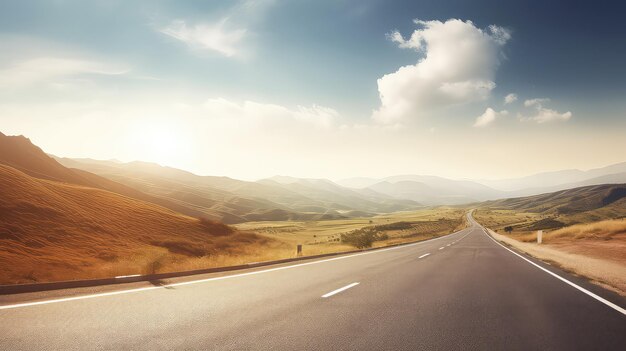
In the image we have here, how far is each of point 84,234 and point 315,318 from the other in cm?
2711

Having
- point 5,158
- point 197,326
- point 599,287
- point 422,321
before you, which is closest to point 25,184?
point 5,158

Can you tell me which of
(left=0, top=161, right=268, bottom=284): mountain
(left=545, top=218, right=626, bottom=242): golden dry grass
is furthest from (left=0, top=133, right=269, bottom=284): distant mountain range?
(left=545, top=218, right=626, bottom=242): golden dry grass

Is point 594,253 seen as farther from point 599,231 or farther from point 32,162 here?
point 32,162

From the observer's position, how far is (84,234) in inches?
1039

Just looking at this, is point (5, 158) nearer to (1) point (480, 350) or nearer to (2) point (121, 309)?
(2) point (121, 309)

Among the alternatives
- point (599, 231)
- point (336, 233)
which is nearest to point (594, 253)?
point (599, 231)

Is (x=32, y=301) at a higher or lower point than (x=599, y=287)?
higher

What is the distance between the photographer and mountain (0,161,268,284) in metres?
17.0

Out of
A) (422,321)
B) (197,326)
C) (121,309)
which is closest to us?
(197,326)

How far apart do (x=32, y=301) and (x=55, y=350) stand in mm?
3308

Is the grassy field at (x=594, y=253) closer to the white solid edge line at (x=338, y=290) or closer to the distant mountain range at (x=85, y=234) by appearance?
the white solid edge line at (x=338, y=290)

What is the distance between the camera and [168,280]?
984cm

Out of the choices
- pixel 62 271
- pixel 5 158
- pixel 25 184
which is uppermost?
pixel 5 158

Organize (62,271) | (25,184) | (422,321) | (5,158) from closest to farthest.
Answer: (422,321), (62,271), (25,184), (5,158)
